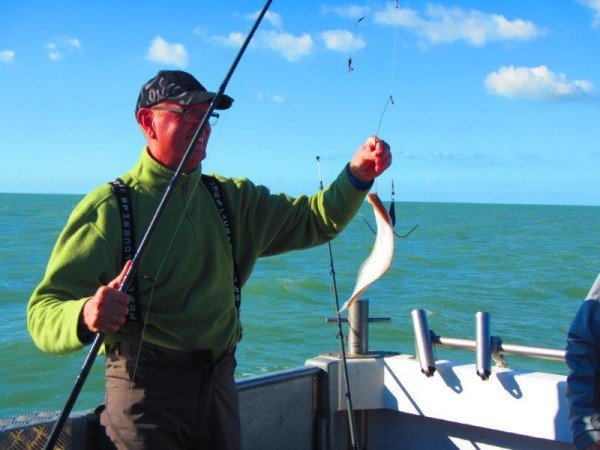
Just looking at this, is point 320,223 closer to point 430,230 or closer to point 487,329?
point 487,329

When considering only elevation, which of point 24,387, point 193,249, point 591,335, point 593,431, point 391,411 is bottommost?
point 24,387

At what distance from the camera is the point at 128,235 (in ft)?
8.22

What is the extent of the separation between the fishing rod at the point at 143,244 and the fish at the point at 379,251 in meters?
0.88

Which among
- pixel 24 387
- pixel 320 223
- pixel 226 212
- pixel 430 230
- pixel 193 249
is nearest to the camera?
pixel 193 249

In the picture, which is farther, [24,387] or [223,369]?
[24,387]

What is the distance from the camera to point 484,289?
20.1 metres

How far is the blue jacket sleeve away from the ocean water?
3888mm

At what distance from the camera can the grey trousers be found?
249 cm

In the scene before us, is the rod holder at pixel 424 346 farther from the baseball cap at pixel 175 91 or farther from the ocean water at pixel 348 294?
the ocean water at pixel 348 294

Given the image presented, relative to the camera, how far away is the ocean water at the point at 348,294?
11.0 m

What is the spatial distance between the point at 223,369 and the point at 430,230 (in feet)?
143

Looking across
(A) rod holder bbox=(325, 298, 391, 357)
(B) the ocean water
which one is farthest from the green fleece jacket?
(B) the ocean water

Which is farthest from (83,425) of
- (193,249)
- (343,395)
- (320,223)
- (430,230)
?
(430,230)

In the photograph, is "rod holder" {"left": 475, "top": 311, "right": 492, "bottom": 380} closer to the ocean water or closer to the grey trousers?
the grey trousers
